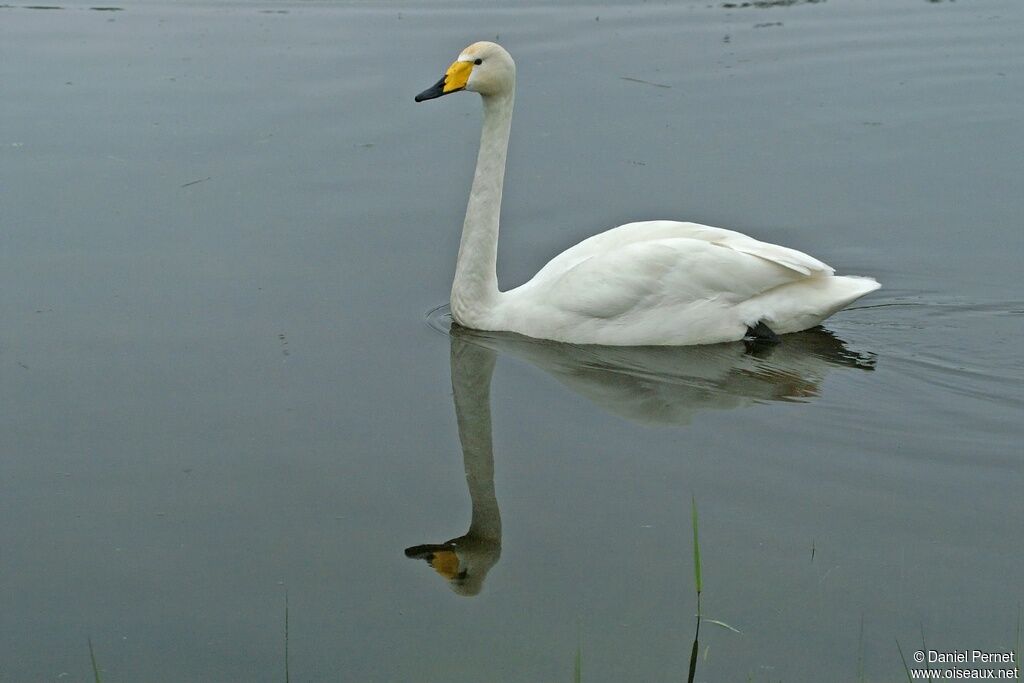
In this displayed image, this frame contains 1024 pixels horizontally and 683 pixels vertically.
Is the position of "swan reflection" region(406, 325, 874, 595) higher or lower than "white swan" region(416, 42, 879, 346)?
lower

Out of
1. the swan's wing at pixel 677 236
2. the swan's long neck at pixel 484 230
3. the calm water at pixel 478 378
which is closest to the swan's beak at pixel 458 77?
the swan's long neck at pixel 484 230

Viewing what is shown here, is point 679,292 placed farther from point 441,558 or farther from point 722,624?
point 722,624

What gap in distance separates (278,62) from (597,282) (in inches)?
247

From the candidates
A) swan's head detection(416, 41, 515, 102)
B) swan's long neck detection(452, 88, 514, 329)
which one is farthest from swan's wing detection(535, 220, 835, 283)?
swan's head detection(416, 41, 515, 102)

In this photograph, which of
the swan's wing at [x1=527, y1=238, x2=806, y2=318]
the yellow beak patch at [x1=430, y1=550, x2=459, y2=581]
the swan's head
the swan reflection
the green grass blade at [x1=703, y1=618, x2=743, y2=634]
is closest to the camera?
the green grass blade at [x1=703, y1=618, x2=743, y2=634]

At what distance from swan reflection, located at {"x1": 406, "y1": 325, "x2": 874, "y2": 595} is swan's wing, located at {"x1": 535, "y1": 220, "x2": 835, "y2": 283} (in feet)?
1.44

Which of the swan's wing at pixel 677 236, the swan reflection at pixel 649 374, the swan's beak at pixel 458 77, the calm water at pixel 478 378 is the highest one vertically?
the swan's beak at pixel 458 77

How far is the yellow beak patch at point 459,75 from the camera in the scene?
8188mm

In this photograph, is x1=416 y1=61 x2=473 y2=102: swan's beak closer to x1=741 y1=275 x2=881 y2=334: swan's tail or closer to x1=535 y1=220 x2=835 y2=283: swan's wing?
x1=535 y1=220 x2=835 y2=283: swan's wing

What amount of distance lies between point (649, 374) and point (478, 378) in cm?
89

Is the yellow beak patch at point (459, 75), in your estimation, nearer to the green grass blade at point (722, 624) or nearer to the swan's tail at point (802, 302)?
the swan's tail at point (802, 302)

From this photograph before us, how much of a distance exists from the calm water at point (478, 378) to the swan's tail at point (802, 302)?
168mm

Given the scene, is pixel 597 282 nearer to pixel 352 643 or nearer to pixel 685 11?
pixel 352 643

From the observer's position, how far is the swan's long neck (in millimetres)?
8281
